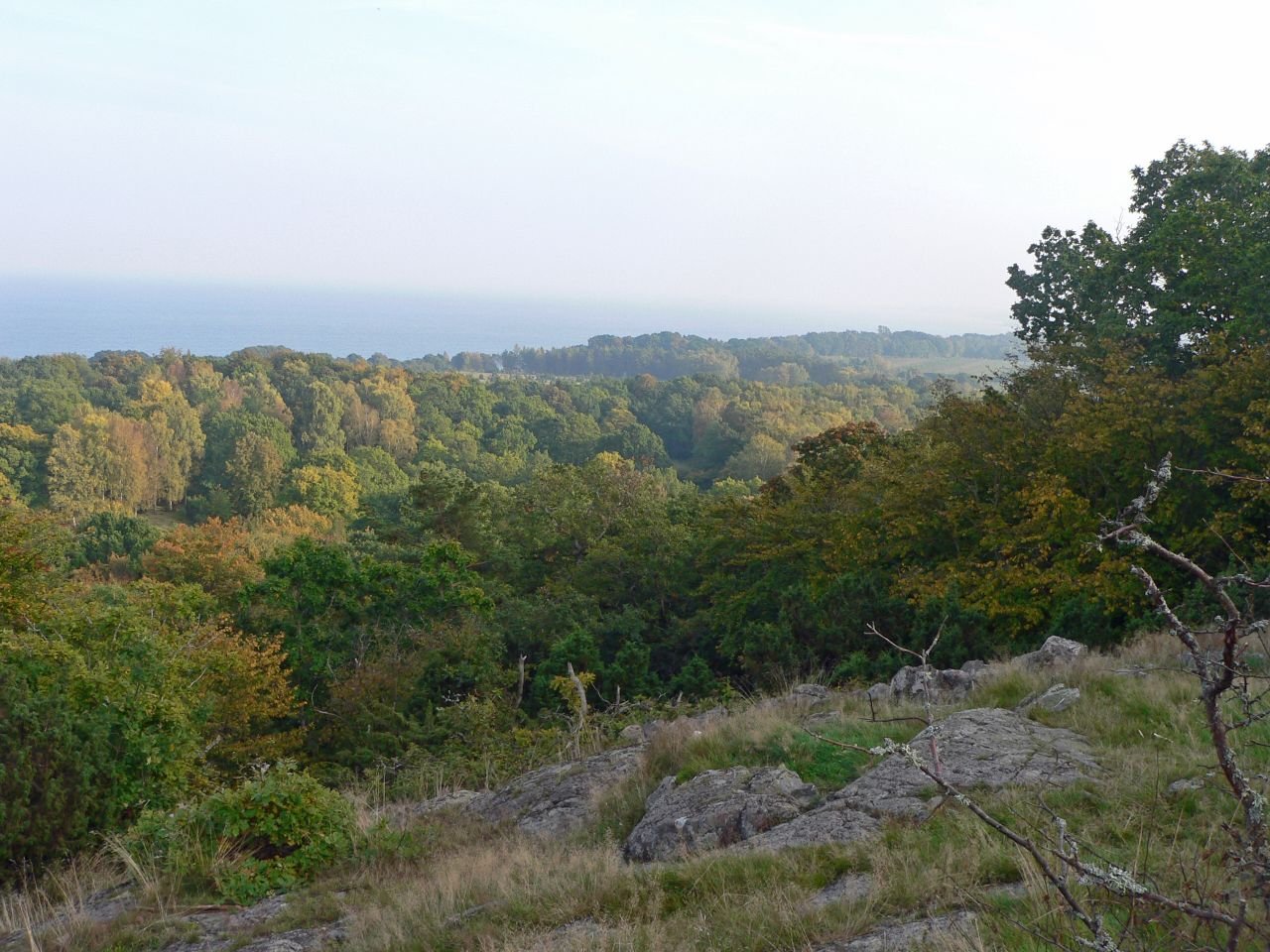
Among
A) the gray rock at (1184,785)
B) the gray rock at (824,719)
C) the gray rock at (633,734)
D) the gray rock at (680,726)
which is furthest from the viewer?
the gray rock at (633,734)

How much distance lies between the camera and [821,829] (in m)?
5.24

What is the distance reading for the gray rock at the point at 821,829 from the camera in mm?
5051

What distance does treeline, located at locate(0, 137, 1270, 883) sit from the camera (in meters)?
10.1

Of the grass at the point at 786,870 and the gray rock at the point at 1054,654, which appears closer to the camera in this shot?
the grass at the point at 786,870

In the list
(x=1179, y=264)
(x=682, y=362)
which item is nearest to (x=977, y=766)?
(x=1179, y=264)

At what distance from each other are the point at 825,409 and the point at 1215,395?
83.8 m

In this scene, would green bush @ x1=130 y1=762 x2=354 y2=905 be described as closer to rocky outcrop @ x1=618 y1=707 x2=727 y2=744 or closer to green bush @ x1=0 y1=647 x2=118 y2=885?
green bush @ x1=0 y1=647 x2=118 y2=885

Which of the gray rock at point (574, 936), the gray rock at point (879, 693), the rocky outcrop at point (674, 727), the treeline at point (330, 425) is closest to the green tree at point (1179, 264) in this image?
the gray rock at point (879, 693)

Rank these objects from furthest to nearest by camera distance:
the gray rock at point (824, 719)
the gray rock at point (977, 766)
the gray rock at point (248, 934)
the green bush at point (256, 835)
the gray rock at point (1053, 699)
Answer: the gray rock at point (824, 719), the gray rock at point (1053, 699), the green bush at point (256, 835), the gray rock at point (977, 766), the gray rock at point (248, 934)

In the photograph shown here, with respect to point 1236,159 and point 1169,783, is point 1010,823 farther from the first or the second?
point 1236,159

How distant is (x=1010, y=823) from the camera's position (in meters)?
4.71

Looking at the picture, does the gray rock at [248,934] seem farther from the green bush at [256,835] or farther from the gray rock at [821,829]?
the gray rock at [821,829]

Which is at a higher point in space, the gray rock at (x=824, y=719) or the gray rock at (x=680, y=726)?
the gray rock at (x=824, y=719)

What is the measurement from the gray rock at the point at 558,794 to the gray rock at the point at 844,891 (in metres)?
2.60
